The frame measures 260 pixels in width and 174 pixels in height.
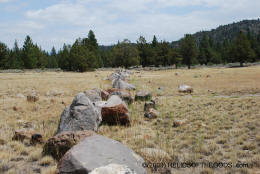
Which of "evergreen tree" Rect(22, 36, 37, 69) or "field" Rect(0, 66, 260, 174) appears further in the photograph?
"evergreen tree" Rect(22, 36, 37, 69)

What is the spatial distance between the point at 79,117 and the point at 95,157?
333cm

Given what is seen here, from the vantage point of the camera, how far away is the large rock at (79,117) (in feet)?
24.2

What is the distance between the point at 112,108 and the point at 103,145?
4.26m

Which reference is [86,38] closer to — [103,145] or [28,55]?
[28,55]

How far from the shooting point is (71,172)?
13.5 ft

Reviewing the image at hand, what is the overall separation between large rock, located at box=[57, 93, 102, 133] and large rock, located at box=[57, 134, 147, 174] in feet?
8.25

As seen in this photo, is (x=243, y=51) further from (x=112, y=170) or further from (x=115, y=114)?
(x=112, y=170)

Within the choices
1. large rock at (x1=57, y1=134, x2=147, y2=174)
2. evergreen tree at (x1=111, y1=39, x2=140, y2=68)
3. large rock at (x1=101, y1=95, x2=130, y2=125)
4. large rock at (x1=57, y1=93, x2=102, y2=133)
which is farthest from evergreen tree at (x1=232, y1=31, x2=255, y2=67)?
large rock at (x1=57, y1=134, x2=147, y2=174)

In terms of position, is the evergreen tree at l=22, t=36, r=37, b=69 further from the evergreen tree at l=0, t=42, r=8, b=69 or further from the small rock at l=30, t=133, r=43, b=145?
the small rock at l=30, t=133, r=43, b=145

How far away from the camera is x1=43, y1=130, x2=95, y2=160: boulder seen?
5770 mm

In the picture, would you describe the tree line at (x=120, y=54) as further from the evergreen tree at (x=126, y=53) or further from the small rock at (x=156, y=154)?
the small rock at (x=156, y=154)

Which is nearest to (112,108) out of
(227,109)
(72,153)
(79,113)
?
(79,113)

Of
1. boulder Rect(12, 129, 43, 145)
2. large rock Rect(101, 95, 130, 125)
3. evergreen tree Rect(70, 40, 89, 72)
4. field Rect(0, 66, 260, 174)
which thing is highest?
evergreen tree Rect(70, 40, 89, 72)

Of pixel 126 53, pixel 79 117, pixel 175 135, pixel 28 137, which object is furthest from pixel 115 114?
pixel 126 53
